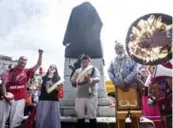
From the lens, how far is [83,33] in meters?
6.07

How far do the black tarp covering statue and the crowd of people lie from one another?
3.55ft

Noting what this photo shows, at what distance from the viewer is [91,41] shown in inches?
238

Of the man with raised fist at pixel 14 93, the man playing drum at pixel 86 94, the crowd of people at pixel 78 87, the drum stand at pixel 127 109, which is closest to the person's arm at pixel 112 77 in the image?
the crowd of people at pixel 78 87

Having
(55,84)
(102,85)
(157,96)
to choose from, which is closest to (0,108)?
(55,84)

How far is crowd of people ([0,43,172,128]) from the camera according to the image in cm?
448

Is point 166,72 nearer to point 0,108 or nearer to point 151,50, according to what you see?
point 151,50

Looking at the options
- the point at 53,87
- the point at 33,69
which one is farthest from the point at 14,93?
the point at 53,87

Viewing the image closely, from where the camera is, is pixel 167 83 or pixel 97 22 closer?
pixel 167 83

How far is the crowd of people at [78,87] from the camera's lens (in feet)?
14.7

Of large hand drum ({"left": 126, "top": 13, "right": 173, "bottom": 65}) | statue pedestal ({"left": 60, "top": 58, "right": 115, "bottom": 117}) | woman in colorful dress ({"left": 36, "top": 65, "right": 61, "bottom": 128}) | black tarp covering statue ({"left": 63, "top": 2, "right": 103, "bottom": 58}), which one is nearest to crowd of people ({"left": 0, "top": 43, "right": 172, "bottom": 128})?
woman in colorful dress ({"left": 36, "top": 65, "right": 61, "bottom": 128})

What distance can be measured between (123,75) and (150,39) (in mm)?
761

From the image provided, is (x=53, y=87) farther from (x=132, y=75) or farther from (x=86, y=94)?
(x=132, y=75)

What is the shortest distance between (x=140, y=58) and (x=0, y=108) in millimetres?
2564

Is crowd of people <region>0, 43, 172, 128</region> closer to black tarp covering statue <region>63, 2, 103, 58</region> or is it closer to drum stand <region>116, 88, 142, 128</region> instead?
drum stand <region>116, 88, 142, 128</region>
